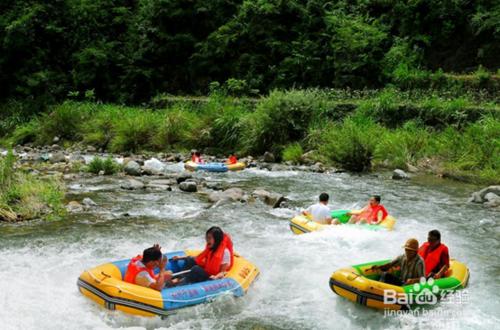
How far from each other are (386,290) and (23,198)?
6710mm

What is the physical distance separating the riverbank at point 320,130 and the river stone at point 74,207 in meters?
8.02

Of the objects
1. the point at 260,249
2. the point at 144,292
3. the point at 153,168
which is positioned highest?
the point at 144,292

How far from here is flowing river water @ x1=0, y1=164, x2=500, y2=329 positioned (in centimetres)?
597

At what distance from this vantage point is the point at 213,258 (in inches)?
269

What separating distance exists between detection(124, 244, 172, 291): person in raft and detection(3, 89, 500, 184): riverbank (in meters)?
10.1

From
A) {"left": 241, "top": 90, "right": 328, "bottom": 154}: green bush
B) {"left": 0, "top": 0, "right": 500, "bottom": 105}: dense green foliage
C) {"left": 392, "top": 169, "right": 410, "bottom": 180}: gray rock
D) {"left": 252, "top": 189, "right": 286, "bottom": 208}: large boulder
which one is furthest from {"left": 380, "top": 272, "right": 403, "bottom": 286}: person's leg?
{"left": 0, "top": 0, "right": 500, "bottom": 105}: dense green foliage

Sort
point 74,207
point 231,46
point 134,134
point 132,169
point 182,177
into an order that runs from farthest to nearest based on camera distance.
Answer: point 231,46 < point 134,134 < point 132,169 < point 182,177 < point 74,207

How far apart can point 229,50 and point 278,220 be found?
705 inches

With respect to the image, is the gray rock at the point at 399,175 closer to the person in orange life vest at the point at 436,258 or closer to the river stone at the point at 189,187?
the river stone at the point at 189,187

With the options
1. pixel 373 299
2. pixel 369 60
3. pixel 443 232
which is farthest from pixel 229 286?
pixel 369 60

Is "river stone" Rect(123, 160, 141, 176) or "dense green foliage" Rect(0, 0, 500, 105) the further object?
"dense green foliage" Rect(0, 0, 500, 105)

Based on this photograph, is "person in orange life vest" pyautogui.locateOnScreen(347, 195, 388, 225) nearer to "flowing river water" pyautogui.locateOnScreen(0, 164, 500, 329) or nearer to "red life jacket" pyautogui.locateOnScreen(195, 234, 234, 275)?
"flowing river water" pyautogui.locateOnScreen(0, 164, 500, 329)

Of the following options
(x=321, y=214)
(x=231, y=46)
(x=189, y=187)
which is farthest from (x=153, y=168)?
(x=231, y=46)

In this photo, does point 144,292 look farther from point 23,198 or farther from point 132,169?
point 132,169
